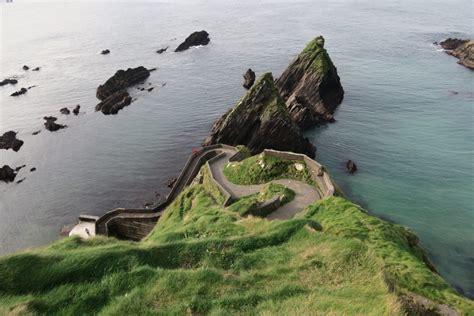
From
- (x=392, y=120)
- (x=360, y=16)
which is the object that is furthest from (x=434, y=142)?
(x=360, y=16)

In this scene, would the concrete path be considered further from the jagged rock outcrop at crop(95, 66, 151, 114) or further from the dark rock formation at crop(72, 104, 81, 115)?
the dark rock formation at crop(72, 104, 81, 115)

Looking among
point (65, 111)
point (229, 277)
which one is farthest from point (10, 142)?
point (229, 277)

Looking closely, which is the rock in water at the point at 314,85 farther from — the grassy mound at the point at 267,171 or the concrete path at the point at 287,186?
the concrete path at the point at 287,186

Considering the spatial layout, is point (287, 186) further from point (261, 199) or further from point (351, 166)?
point (351, 166)

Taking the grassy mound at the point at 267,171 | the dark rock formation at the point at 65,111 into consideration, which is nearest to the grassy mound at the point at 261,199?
the grassy mound at the point at 267,171

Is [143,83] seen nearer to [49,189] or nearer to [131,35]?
[49,189]

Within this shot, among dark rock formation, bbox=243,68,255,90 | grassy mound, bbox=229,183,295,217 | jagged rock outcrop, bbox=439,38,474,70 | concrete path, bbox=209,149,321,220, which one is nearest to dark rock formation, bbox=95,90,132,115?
dark rock formation, bbox=243,68,255,90
